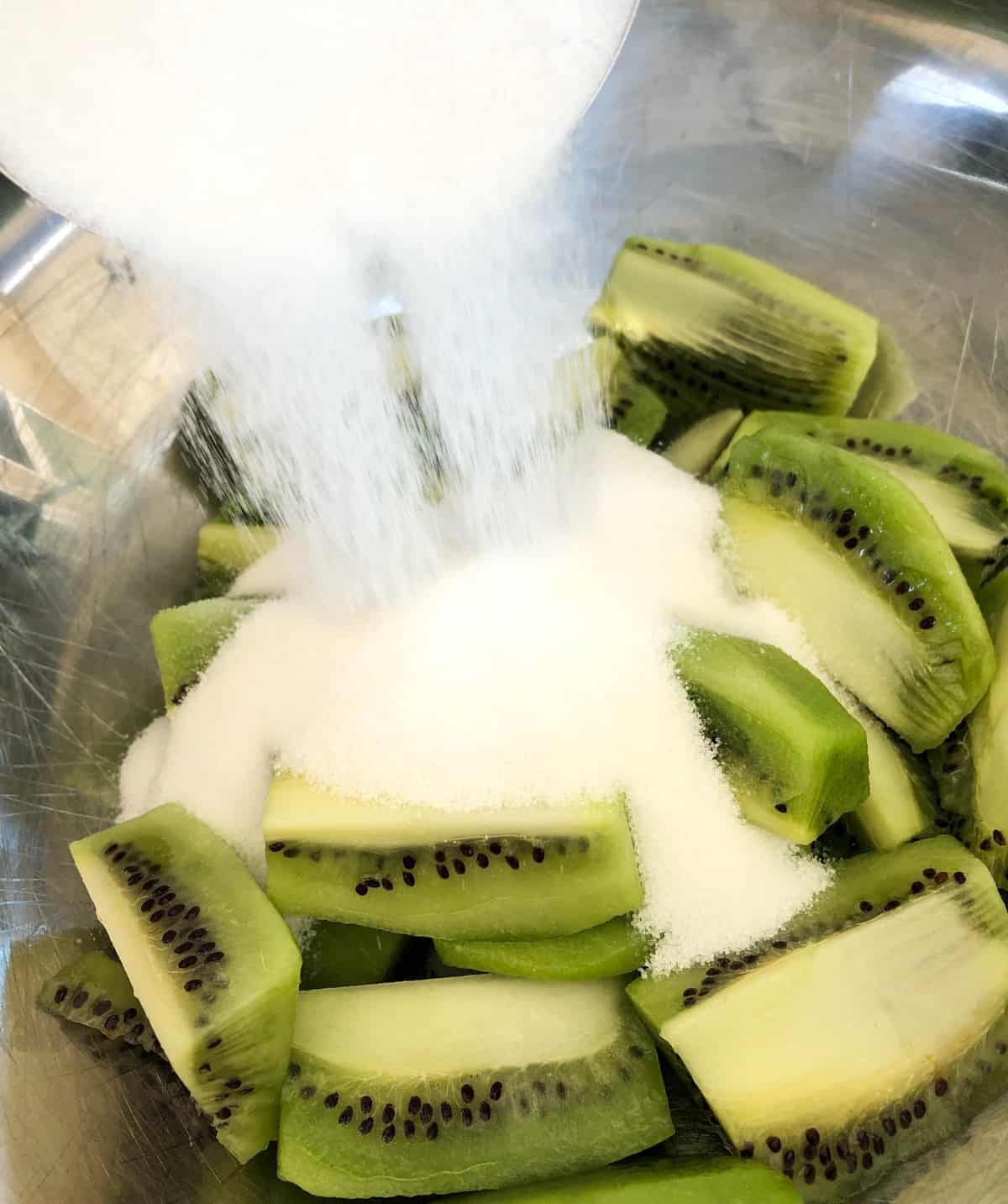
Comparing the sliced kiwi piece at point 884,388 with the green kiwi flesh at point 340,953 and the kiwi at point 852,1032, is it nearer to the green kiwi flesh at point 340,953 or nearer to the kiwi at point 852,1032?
the kiwi at point 852,1032

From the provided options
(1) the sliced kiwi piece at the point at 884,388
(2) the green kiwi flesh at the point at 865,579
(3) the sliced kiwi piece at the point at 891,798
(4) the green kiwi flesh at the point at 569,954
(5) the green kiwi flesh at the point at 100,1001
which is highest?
(1) the sliced kiwi piece at the point at 884,388

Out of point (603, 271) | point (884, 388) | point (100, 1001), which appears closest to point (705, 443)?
point (884, 388)

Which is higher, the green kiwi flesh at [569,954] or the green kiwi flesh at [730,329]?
the green kiwi flesh at [730,329]

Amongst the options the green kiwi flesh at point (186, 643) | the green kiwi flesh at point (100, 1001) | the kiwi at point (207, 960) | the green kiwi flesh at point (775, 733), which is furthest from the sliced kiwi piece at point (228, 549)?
the green kiwi flesh at point (775, 733)

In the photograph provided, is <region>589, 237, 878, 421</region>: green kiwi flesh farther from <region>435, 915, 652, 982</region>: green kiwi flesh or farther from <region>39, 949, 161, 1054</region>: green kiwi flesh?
<region>39, 949, 161, 1054</region>: green kiwi flesh

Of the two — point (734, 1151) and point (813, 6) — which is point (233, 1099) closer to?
point (734, 1151)
